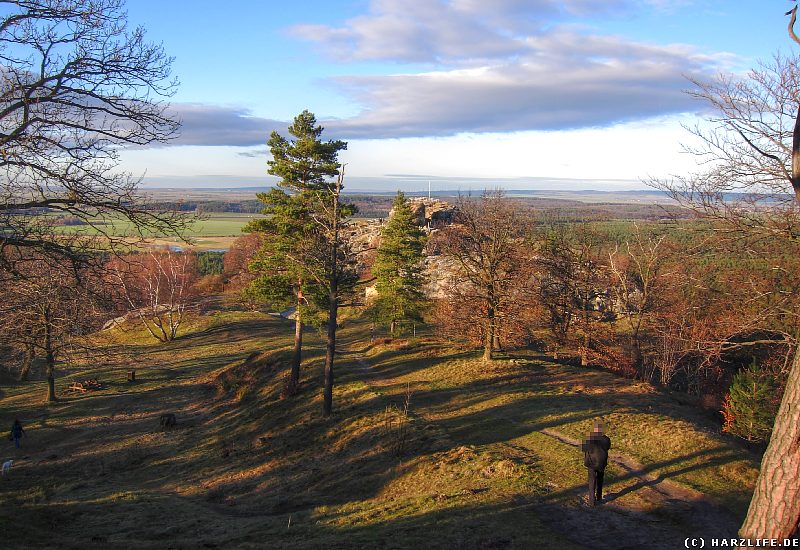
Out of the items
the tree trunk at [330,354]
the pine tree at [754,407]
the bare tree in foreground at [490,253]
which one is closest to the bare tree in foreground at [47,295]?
the tree trunk at [330,354]

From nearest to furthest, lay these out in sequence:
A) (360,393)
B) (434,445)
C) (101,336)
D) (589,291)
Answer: (434,445), (360,393), (589,291), (101,336)

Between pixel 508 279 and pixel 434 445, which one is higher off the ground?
pixel 508 279

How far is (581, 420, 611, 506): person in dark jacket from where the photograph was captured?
10594 millimetres

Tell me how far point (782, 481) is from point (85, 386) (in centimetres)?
3580

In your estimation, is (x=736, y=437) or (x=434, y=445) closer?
(x=434, y=445)

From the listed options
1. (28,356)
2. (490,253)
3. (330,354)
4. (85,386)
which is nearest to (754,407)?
(490,253)

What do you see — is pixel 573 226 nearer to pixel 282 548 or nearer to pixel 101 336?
pixel 282 548

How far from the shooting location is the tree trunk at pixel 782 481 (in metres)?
6.25

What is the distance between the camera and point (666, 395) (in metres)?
24.0

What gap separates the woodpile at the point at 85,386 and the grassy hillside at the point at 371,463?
21.9 inches

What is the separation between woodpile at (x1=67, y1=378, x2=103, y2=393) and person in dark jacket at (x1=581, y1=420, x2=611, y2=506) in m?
31.7

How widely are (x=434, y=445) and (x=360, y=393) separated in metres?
8.21

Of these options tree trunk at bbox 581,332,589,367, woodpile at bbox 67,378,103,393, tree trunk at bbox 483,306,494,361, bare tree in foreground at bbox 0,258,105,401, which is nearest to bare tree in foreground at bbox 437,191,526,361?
tree trunk at bbox 483,306,494,361

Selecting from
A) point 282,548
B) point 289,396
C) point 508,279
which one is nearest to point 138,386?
point 289,396
